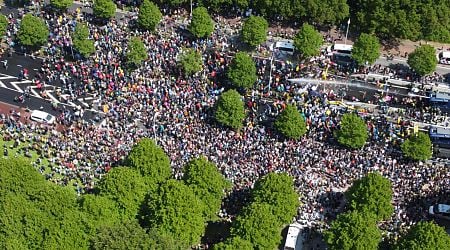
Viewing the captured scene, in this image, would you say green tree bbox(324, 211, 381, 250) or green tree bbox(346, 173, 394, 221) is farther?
green tree bbox(346, 173, 394, 221)

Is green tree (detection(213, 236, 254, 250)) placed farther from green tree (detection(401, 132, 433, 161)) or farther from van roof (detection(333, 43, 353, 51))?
van roof (detection(333, 43, 353, 51))

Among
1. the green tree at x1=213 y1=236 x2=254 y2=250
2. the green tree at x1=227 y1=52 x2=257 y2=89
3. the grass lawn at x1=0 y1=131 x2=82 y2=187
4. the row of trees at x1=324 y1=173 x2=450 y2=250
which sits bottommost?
the green tree at x1=213 y1=236 x2=254 y2=250

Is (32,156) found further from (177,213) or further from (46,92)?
(177,213)

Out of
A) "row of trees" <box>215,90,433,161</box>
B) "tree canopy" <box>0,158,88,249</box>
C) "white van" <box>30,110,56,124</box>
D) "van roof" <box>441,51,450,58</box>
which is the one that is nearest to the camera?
"tree canopy" <box>0,158,88,249</box>

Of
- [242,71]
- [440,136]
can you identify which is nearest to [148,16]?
[242,71]

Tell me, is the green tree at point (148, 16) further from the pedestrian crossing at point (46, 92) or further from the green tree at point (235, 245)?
the green tree at point (235, 245)

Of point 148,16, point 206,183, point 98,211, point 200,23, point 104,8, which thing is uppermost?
point 104,8

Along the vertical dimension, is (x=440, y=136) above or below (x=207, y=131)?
above

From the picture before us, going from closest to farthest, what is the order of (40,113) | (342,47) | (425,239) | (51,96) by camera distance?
(425,239) → (40,113) → (51,96) → (342,47)

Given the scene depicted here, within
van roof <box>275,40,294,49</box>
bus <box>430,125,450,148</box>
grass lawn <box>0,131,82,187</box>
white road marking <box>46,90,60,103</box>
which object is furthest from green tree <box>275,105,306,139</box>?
white road marking <box>46,90,60,103</box>
